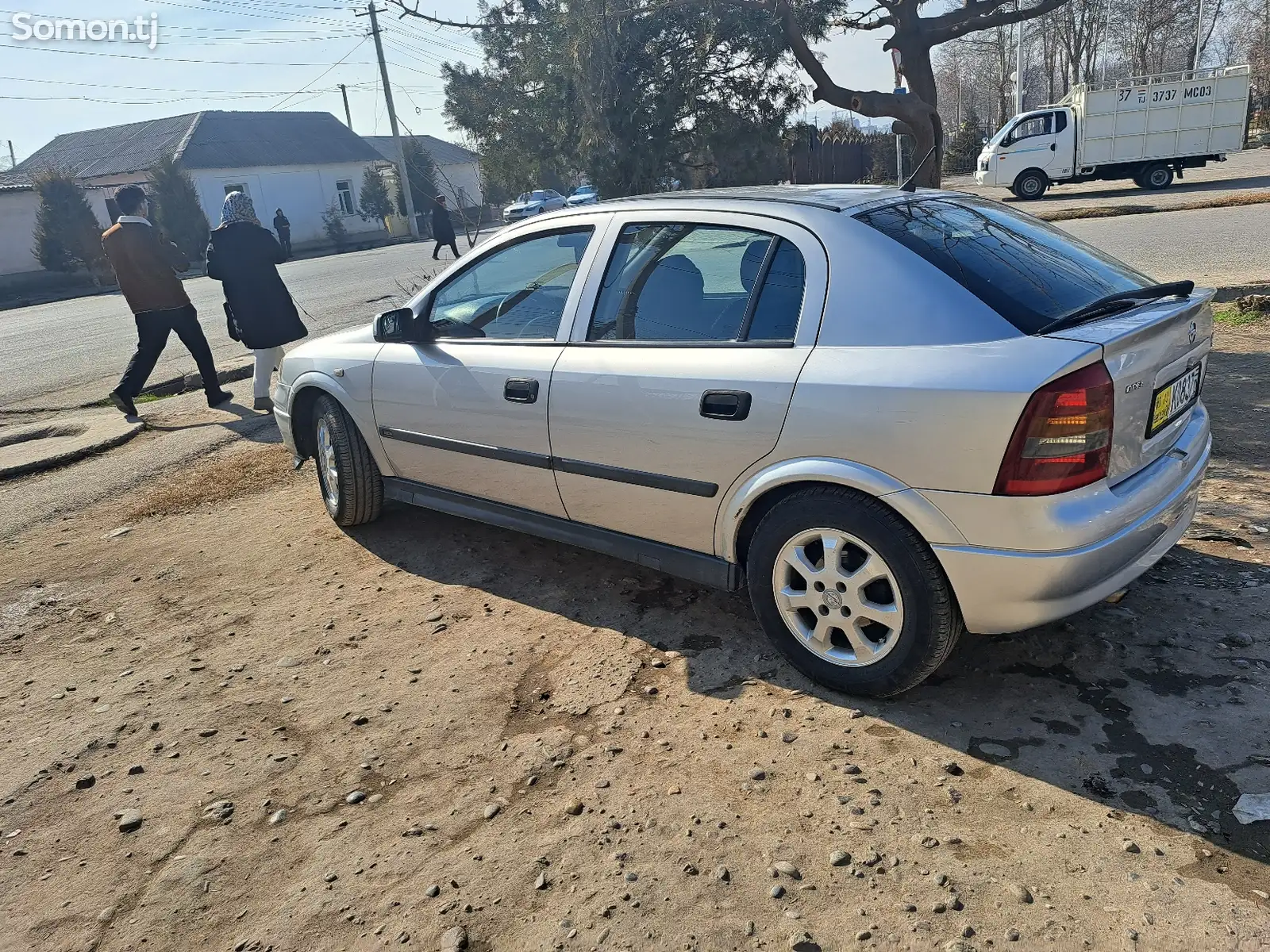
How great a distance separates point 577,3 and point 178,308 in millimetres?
4499

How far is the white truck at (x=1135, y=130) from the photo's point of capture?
23.8 m

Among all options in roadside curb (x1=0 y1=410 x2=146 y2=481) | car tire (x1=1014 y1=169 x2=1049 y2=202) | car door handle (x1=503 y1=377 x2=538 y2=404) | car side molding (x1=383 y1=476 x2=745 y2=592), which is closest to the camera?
car side molding (x1=383 y1=476 x2=745 y2=592)

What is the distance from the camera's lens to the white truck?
2380cm

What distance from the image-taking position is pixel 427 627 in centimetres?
394

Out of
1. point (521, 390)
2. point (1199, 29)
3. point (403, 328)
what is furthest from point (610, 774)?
point (1199, 29)

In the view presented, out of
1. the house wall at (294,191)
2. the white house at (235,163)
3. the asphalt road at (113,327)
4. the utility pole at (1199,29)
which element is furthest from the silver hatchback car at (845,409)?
the utility pole at (1199,29)

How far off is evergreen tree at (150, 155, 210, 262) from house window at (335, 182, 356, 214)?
12.3 meters

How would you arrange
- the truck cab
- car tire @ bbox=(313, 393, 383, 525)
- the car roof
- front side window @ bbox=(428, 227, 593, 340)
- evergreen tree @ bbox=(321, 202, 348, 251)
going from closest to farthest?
the car roof
front side window @ bbox=(428, 227, 593, 340)
car tire @ bbox=(313, 393, 383, 525)
the truck cab
evergreen tree @ bbox=(321, 202, 348, 251)

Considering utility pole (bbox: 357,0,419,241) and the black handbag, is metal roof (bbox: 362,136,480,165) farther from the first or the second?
the black handbag

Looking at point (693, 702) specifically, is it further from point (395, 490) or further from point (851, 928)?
point (395, 490)

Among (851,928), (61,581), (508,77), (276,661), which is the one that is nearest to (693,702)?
(851,928)

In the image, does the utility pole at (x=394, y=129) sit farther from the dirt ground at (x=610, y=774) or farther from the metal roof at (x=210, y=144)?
the dirt ground at (x=610, y=774)

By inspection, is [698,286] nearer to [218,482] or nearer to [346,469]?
[346,469]

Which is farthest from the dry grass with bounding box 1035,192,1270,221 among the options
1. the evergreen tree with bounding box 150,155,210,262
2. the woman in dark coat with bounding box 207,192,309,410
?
the evergreen tree with bounding box 150,155,210,262
